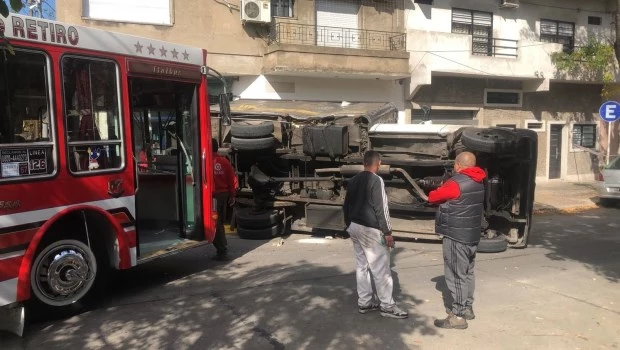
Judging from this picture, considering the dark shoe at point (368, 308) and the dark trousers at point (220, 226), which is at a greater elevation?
the dark trousers at point (220, 226)

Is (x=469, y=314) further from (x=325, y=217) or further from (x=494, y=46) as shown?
(x=494, y=46)

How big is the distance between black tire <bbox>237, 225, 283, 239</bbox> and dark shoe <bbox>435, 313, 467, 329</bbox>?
479 cm

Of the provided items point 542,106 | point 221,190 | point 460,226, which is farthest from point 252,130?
point 542,106

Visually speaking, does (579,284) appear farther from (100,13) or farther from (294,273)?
(100,13)

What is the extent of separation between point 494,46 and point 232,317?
16.2 m

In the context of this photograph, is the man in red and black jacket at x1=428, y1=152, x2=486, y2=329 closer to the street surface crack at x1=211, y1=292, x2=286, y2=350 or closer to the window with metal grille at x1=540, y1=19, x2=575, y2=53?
the street surface crack at x1=211, y1=292, x2=286, y2=350

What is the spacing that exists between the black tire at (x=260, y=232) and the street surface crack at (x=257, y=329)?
3410mm

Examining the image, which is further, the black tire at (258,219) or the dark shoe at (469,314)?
the black tire at (258,219)

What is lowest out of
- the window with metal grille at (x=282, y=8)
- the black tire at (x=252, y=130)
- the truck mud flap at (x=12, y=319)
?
the truck mud flap at (x=12, y=319)

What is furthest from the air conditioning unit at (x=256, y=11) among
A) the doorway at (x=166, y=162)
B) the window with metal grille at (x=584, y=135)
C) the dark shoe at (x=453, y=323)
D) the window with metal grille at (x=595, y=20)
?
the window with metal grille at (x=595, y=20)

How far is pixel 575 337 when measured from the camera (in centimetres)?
471

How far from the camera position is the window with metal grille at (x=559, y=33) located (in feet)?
64.7

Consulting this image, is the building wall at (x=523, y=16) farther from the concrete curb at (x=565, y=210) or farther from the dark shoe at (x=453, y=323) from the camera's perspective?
the dark shoe at (x=453, y=323)

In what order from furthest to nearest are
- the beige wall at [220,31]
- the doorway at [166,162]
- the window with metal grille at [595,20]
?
the window with metal grille at [595,20] → the beige wall at [220,31] → the doorway at [166,162]
